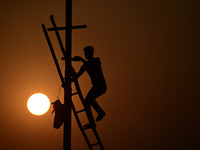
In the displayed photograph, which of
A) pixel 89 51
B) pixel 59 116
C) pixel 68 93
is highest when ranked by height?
pixel 89 51

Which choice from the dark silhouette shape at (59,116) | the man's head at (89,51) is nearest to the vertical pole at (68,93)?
the dark silhouette shape at (59,116)

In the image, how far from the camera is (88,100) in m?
4.18

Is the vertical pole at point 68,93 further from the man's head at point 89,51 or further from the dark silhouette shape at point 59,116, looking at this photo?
the man's head at point 89,51

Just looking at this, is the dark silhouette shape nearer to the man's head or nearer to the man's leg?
the man's leg

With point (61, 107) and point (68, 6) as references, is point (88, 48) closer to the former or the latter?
point (68, 6)

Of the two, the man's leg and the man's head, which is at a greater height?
the man's head

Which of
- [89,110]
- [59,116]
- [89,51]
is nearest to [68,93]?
[59,116]

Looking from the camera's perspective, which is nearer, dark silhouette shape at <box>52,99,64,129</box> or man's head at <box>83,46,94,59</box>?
dark silhouette shape at <box>52,99,64,129</box>

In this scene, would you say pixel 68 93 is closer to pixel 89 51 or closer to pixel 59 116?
pixel 59 116

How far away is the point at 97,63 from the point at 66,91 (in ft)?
2.75

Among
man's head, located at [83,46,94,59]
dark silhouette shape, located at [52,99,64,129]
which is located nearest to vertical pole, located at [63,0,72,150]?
dark silhouette shape, located at [52,99,64,129]

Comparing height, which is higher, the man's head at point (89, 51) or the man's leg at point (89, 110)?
the man's head at point (89, 51)

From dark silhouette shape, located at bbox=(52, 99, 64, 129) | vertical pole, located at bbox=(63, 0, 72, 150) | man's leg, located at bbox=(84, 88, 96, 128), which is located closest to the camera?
vertical pole, located at bbox=(63, 0, 72, 150)

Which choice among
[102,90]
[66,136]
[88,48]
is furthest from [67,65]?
[66,136]
